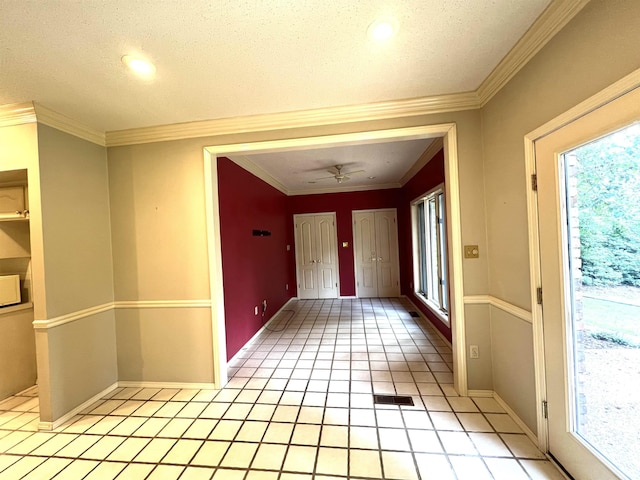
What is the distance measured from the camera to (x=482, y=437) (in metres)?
1.69

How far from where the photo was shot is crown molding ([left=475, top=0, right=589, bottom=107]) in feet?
4.08

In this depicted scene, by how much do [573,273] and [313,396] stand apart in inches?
80.0

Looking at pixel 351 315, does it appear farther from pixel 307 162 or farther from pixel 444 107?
pixel 444 107

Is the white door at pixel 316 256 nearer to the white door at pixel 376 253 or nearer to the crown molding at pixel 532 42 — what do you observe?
the white door at pixel 376 253

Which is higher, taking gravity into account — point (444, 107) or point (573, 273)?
point (444, 107)

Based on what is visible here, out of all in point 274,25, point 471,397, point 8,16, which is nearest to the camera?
point 8,16

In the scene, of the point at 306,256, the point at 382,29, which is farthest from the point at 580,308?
the point at 306,256

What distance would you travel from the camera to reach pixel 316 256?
608cm

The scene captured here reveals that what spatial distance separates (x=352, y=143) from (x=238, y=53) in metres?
1.13

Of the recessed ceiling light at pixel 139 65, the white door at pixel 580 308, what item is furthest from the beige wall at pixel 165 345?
the white door at pixel 580 308

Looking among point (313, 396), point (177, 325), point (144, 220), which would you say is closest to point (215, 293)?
point (177, 325)

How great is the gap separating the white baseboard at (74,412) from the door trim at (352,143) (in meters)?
1.02

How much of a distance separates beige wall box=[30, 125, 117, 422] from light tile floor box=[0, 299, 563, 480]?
0.90ft

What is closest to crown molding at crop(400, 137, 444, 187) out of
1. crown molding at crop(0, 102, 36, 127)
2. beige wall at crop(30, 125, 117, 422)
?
beige wall at crop(30, 125, 117, 422)
